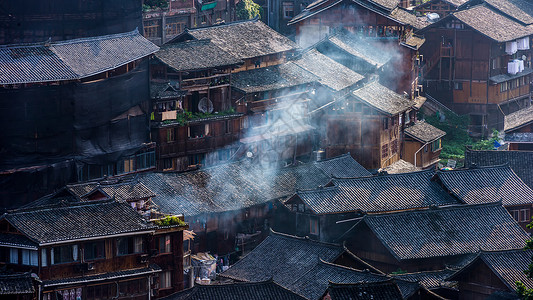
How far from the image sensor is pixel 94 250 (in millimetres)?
53531

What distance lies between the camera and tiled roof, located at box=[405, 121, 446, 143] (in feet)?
268

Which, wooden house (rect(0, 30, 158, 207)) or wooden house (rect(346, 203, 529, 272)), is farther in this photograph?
wooden house (rect(346, 203, 529, 272))

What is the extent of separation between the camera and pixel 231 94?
73.5m

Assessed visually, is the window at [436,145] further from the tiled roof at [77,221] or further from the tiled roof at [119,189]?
the tiled roof at [77,221]

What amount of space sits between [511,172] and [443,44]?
22052 mm

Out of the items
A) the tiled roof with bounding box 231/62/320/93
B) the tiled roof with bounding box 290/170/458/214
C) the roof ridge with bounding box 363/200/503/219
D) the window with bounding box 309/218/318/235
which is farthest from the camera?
the tiled roof with bounding box 231/62/320/93

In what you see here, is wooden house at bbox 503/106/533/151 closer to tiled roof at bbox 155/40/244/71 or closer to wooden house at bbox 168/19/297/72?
wooden house at bbox 168/19/297/72

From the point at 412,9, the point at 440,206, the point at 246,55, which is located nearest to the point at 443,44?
the point at 412,9

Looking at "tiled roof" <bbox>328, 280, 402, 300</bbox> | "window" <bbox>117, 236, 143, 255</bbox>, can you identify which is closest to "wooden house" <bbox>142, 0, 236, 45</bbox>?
"window" <bbox>117, 236, 143, 255</bbox>

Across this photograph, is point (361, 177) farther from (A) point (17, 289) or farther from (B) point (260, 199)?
(A) point (17, 289)

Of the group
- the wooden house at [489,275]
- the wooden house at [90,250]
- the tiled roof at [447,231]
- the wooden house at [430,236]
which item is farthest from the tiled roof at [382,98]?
the wooden house at [90,250]

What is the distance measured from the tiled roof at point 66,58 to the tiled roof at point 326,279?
15245 mm

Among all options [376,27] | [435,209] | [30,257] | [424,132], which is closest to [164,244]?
[30,257]

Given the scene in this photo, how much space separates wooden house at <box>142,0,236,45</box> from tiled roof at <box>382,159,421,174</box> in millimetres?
15928
